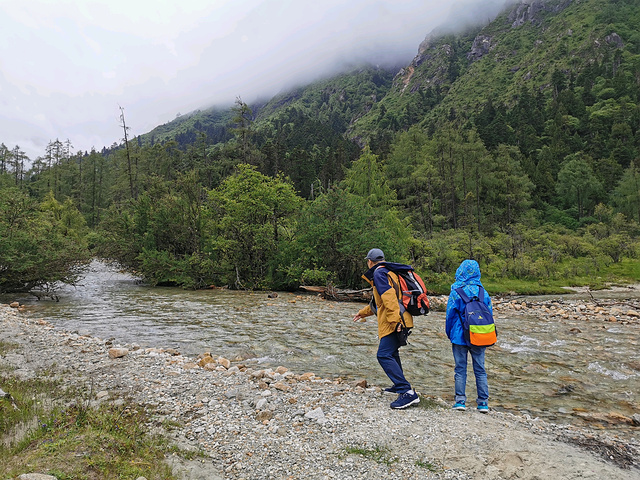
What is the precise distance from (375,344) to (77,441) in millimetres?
7903

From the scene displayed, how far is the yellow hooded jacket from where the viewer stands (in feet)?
18.6

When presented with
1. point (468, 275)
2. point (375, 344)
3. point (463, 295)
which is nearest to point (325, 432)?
point (463, 295)

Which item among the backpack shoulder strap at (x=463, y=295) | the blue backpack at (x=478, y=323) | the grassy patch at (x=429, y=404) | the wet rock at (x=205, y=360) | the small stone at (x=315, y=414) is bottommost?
the grassy patch at (x=429, y=404)

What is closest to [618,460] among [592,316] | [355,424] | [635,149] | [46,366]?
[355,424]

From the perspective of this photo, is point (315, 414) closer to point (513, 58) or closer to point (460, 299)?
point (460, 299)

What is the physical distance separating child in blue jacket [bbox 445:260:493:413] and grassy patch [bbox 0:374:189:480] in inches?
162

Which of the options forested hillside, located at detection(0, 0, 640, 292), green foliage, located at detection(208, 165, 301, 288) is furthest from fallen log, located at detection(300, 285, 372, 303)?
green foliage, located at detection(208, 165, 301, 288)

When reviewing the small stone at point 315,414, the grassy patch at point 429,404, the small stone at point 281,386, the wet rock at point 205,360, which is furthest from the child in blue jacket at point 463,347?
the wet rock at point 205,360

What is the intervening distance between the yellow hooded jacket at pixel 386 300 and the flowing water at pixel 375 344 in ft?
6.76

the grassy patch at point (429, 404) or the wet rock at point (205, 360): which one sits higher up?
the wet rock at point (205, 360)

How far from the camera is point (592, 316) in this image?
50.9ft

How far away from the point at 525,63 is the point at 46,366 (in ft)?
535

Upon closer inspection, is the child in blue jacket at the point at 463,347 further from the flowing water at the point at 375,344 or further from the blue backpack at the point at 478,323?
the flowing water at the point at 375,344

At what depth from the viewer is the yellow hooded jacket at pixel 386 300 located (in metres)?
5.67
